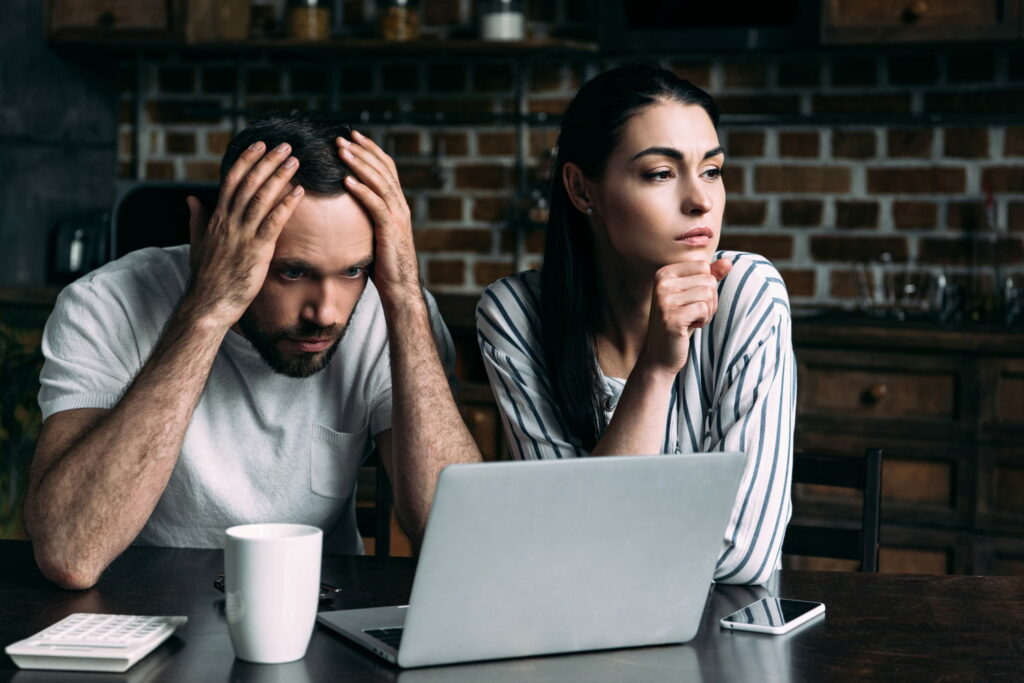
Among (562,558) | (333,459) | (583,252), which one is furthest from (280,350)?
(562,558)

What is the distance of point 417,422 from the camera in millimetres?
1424

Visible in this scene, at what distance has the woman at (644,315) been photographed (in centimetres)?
140

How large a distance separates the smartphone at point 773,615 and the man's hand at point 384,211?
577mm

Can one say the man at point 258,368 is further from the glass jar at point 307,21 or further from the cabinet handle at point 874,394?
the glass jar at point 307,21

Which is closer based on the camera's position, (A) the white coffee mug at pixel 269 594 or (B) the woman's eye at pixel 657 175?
(A) the white coffee mug at pixel 269 594

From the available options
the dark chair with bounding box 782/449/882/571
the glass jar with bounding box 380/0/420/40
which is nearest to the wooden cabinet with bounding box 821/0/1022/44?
the glass jar with bounding box 380/0/420/40

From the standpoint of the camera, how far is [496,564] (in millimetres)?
937

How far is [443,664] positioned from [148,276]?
77 cm

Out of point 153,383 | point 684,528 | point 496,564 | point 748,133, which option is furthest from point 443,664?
point 748,133

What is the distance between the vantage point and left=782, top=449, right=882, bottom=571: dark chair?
1.42 meters

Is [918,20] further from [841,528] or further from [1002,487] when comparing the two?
[841,528]

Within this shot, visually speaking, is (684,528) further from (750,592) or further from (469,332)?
(469,332)

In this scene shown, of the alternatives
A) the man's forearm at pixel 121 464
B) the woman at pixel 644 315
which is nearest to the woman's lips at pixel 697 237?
the woman at pixel 644 315

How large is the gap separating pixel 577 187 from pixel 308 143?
41 cm
